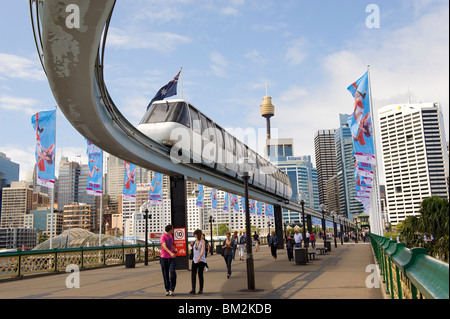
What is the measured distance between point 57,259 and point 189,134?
32.4 feet

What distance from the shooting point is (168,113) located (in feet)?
55.4

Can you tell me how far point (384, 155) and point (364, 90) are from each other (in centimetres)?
5368

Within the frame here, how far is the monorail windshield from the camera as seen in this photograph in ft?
54.9

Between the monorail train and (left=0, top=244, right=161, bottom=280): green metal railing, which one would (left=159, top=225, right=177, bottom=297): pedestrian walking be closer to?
the monorail train

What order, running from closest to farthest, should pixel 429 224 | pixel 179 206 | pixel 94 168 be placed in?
pixel 179 206
pixel 94 168
pixel 429 224

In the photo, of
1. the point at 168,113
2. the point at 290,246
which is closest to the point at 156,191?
Answer: the point at 290,246

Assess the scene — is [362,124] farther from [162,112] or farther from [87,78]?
[87,78]

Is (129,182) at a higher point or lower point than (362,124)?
lower

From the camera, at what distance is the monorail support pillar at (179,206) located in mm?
18172

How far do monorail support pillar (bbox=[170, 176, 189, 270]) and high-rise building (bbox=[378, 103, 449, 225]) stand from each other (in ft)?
69.0

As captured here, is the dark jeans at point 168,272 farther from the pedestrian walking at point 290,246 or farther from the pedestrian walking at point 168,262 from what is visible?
the pedestrian walking at point 290,246

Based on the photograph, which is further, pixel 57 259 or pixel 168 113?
pixel 57 259

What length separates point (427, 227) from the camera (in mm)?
39844
